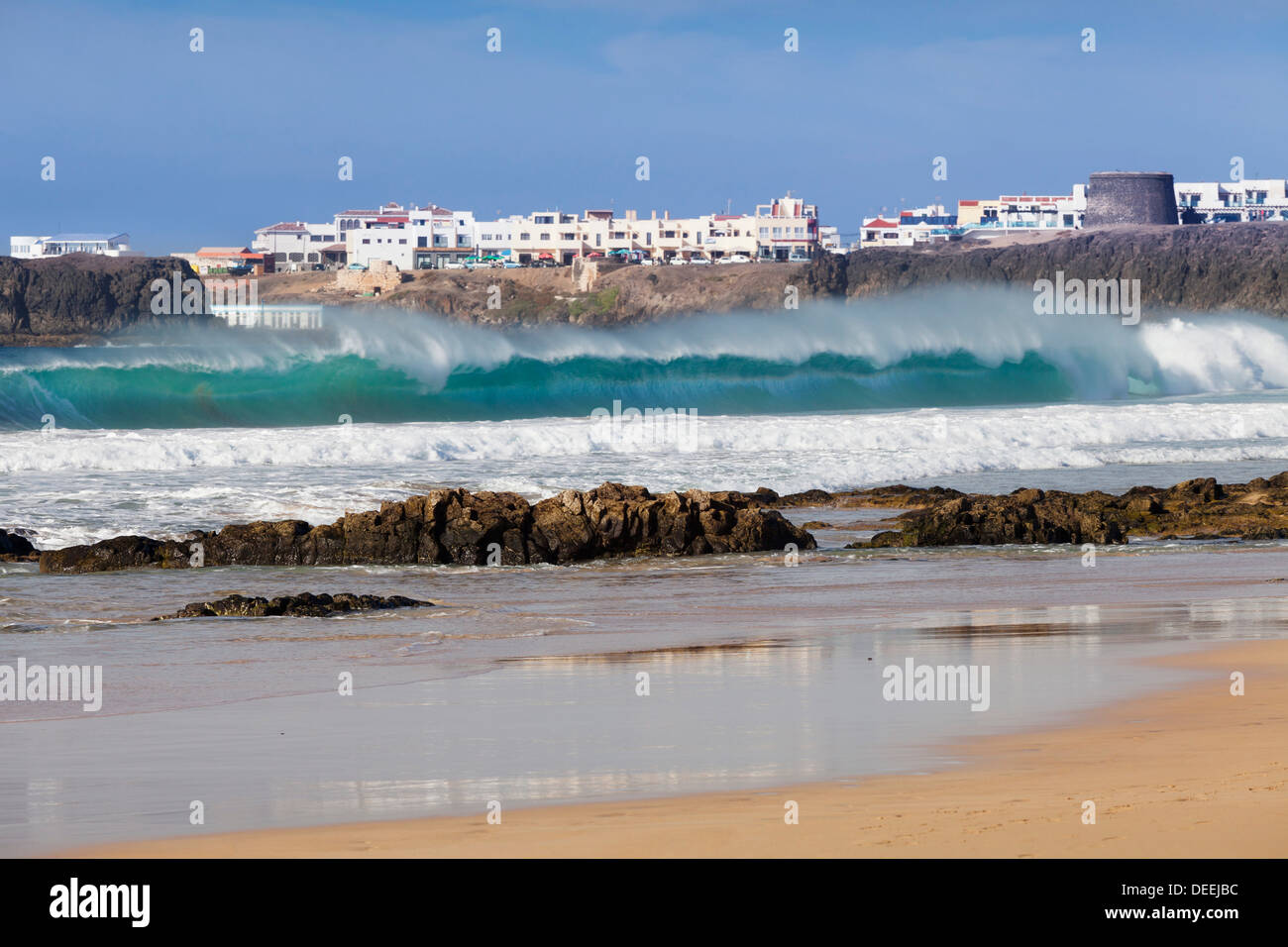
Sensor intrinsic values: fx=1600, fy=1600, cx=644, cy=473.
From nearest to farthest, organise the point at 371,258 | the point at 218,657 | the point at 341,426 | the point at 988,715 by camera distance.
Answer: the point at 988,715
the point at 218,657
the point at 341,426
the point at 371,258

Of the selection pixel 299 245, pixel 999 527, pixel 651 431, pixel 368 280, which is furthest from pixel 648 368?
pixel 299 245

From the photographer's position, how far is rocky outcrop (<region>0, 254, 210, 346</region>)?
70.6 m

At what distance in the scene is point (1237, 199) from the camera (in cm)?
13550

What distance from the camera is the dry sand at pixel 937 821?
13.4 feet

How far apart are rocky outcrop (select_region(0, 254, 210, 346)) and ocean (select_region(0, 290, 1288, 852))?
168 ft

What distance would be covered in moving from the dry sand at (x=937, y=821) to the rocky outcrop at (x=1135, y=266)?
227ft

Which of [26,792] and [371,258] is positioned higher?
[371,258]

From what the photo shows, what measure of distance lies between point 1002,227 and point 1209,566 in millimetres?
102254

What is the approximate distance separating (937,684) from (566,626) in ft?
8.73
